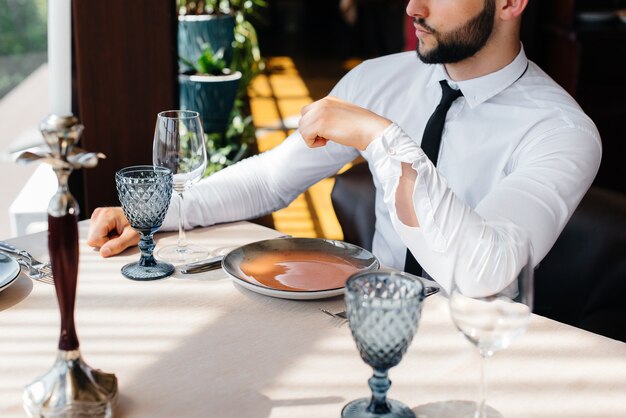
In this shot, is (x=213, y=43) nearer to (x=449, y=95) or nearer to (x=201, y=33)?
(x=201, y=33)

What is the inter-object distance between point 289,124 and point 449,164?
4.13 meters

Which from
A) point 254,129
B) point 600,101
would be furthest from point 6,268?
point 254,129

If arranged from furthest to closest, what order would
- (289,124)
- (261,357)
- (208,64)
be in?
(289,124) → (208,64) → (261,357)

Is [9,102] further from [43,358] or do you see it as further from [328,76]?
[328,76]

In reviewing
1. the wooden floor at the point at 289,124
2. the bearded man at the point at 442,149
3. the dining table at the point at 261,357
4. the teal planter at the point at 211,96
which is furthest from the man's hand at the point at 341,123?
the teal planter at the point at 211,96

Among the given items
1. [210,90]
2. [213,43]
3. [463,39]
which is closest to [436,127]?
[463,39]

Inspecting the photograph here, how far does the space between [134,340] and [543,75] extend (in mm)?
1139

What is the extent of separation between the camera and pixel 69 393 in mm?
973

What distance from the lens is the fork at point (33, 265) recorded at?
55.2 inches

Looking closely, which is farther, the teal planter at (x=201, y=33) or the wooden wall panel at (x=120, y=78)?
the teal planter at (x=201, y=33)

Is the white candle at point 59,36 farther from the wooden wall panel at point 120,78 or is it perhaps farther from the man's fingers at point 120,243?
the wooden wall panel at point 120,78

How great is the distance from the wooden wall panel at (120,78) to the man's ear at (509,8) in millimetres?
909

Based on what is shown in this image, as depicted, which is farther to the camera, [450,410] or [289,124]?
[289,124]

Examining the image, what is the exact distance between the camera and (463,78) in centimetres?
191
